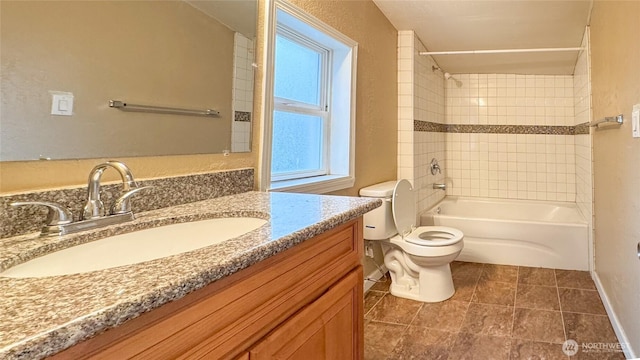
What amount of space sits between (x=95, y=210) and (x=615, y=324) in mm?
2448

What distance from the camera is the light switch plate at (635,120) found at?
143 cm

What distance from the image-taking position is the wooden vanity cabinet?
530 millimetres

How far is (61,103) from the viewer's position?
0.90m

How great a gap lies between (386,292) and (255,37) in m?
1.86

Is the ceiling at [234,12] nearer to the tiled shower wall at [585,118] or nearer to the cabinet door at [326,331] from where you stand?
the cabinet door at [326,331]

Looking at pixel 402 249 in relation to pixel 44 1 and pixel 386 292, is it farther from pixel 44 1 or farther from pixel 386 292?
pixel 44 1

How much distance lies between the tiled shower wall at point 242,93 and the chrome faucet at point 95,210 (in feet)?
1.70

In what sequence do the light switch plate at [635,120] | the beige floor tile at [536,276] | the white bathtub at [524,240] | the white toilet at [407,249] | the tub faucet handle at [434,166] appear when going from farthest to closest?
the tub faucet handle at [434,166] → the white bathtub at [524,240] → the beige floor tile at [536,276] → the white toilet at [407,249] → the light switch plate at [635,120]

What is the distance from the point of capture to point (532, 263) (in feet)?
10.3

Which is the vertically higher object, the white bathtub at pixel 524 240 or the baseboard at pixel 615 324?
the white bathtub at pixel 524 240

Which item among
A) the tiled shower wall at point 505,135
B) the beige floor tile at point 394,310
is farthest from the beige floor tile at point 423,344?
the tiled shower wall at point 505,135

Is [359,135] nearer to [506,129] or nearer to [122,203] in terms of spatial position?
[122,203]

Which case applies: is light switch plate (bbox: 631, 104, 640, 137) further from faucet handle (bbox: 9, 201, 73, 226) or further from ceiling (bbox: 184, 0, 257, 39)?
faucet handle (bbox: 9, 201, 73, 226)

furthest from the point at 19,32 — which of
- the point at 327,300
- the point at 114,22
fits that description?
the point at 327,300
